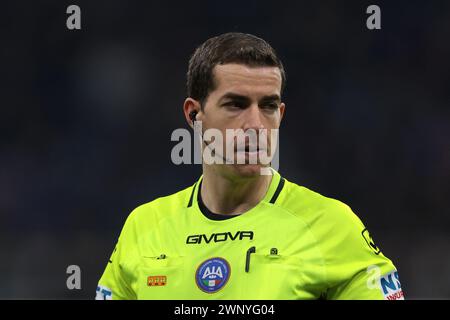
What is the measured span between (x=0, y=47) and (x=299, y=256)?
7.32 m

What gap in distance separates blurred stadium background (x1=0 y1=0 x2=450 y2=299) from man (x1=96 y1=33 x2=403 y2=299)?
A: 4.99 metres

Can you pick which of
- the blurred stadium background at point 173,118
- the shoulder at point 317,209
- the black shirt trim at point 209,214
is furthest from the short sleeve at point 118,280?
the blurred stadium background at point 173,118

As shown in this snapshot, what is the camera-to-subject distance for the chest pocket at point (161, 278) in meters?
3.29

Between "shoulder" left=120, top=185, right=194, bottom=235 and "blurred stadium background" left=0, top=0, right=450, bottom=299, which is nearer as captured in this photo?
"shoulder" left=120, top=185, right=194, bottom=235

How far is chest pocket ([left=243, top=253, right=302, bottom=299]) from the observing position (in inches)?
123

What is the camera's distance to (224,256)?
129 inches

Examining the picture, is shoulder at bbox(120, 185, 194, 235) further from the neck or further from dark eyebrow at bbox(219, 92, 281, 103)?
dark eyebrow at bbox(219, 92, 281, 103)

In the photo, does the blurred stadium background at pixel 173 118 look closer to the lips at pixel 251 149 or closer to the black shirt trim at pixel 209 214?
the black shirt trim at pixel 209 214

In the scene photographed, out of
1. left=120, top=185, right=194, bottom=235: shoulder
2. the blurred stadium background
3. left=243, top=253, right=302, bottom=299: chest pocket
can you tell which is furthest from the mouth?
the blurred stadium background

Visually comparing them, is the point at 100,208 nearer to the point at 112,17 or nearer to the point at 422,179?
the point at 112,17

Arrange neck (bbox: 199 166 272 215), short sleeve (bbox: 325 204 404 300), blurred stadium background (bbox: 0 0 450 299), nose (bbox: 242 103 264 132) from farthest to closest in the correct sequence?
blurred stadium background (bbox: 0 0 450 299)
neck (bbox: 199 166 272 215)
nose (bbox: 242 103 264 132)
short sleeve (bbox: 325 204 404 300)

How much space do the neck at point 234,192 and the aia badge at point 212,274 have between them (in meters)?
0.28

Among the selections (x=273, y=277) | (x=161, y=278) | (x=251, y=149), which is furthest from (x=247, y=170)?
(x=161, y=278)
